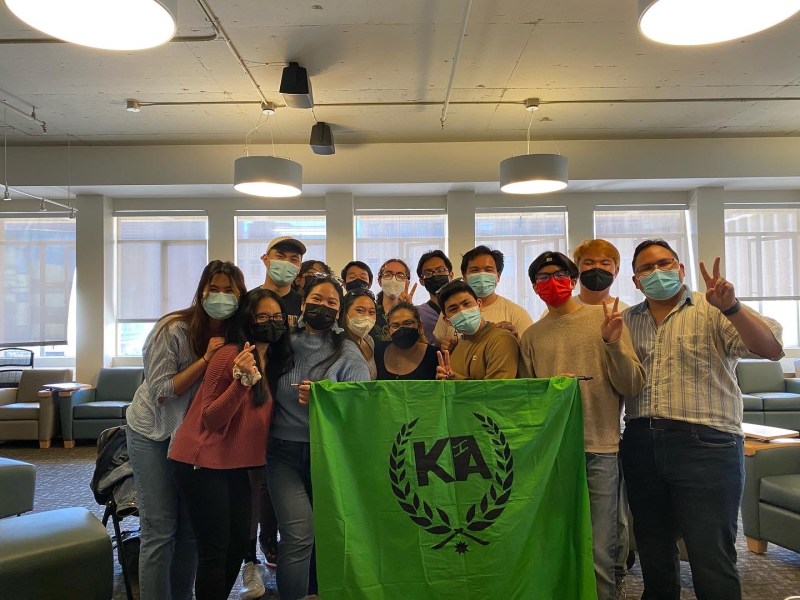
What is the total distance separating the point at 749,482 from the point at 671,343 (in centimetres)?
178

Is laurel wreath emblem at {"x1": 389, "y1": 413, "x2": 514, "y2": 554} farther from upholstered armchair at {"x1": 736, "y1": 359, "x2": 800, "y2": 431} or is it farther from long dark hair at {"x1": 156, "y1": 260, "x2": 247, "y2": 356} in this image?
upholstered armchair at {"x1": 736, "y1": 359, "x2": 800, "y2": 431}

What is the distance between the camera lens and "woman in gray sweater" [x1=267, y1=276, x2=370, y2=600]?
6.81 feet

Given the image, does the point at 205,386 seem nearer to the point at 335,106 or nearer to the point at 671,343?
the point at 671,343

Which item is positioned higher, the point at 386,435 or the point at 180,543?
the point at 386,435

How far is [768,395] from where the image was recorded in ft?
20.5

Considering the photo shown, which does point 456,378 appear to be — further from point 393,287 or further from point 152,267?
point 152,267

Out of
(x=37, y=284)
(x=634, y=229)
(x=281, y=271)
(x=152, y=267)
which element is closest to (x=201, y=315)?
(x=281, y=271)

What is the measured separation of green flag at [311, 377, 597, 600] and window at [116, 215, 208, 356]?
620 cm

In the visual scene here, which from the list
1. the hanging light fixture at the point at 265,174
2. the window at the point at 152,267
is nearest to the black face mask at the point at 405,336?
the hanging light fixture at the point at 265,174

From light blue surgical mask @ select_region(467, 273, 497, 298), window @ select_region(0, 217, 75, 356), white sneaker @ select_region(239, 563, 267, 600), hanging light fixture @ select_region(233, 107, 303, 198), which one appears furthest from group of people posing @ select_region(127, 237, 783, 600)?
window @ select_region(0, 217, 75, 356)

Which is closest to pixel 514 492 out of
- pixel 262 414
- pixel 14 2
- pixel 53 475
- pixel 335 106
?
pixel 262 414

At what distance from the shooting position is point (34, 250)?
7641 millimetres

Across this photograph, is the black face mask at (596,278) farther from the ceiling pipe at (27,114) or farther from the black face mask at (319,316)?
the ceiling pipe at (27,114)

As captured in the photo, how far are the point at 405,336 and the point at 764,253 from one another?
289 inches
